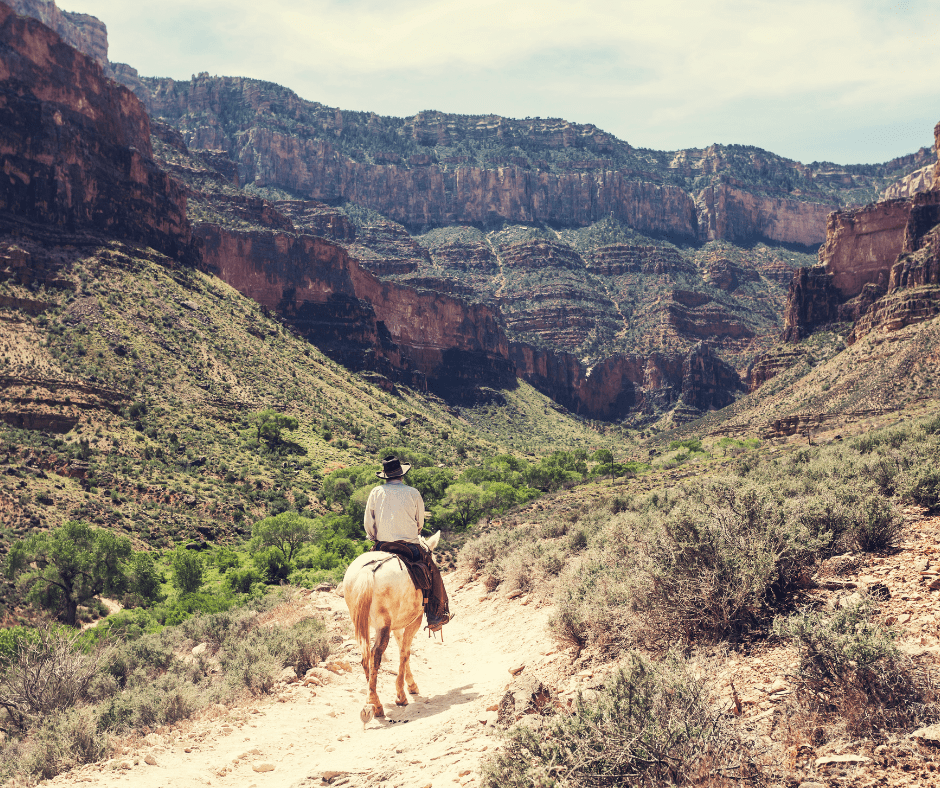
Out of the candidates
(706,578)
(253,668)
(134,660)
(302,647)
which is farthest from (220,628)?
(706,578)

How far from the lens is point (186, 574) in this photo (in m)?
37.8

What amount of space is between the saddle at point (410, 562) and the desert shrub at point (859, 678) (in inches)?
234

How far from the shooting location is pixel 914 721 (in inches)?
207

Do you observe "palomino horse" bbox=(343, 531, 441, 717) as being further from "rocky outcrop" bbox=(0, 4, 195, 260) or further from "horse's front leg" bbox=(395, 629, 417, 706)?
"rocky outcrop" bbox=(0, 4, 195, 260)

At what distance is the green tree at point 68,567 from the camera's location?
1316 inches

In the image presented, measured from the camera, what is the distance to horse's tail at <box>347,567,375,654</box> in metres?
10.3

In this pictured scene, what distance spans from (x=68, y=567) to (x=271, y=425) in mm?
36844

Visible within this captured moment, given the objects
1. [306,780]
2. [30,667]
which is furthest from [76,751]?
[30,667]

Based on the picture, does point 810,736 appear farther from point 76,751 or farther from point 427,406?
point 427,406

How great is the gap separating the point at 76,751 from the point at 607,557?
29.4ft

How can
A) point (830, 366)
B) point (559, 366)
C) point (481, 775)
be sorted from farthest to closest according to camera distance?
point (559, 366) < point (830, 366) < point (481, 775)

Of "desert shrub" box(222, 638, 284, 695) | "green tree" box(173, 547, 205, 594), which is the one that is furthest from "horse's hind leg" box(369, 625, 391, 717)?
"green tree" box(173, 547, 205, 594)

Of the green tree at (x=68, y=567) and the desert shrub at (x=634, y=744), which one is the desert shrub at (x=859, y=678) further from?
the green tree at (x=68, y=567)

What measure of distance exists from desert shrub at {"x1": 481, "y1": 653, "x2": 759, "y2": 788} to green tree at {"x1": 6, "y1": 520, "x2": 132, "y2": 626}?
3465cm
